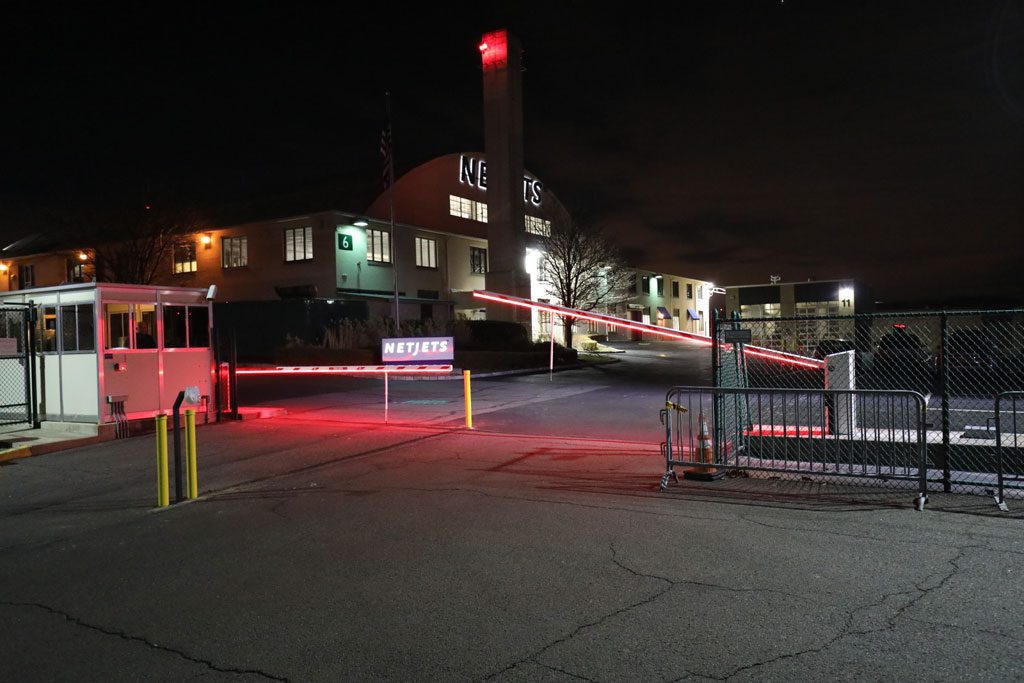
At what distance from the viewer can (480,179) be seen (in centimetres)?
4409

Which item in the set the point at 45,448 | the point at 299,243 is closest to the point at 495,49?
the point at 299,243

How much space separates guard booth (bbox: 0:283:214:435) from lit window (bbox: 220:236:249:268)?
76.5 ft

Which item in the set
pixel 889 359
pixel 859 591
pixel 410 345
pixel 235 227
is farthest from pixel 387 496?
pixel 235 227

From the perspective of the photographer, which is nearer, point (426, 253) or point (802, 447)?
point (802, 447)

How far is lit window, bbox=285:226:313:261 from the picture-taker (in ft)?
114

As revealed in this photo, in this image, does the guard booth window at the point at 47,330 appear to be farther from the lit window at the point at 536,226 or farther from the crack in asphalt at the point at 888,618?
the lit window at the point at 536,226

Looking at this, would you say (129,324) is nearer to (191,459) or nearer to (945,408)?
(191,459)

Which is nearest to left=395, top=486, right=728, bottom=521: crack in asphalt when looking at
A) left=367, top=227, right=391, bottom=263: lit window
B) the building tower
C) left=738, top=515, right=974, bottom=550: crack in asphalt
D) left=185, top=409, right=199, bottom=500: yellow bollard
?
left=738, top=515, right=974, bottom=550: crack in asphalt

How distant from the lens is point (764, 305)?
8375 cm

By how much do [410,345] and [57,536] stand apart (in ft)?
27.8

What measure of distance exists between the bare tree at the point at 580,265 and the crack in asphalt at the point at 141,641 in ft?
112

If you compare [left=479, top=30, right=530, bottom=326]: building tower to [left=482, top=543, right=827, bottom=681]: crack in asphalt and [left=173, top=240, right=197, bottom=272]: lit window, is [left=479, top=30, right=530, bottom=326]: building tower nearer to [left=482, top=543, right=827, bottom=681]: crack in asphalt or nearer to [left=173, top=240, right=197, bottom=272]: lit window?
[left=173, top=240, right=197, bottom=272]: lit window

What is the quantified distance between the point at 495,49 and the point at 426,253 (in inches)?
446

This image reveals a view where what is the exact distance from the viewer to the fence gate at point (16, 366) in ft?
43.8
